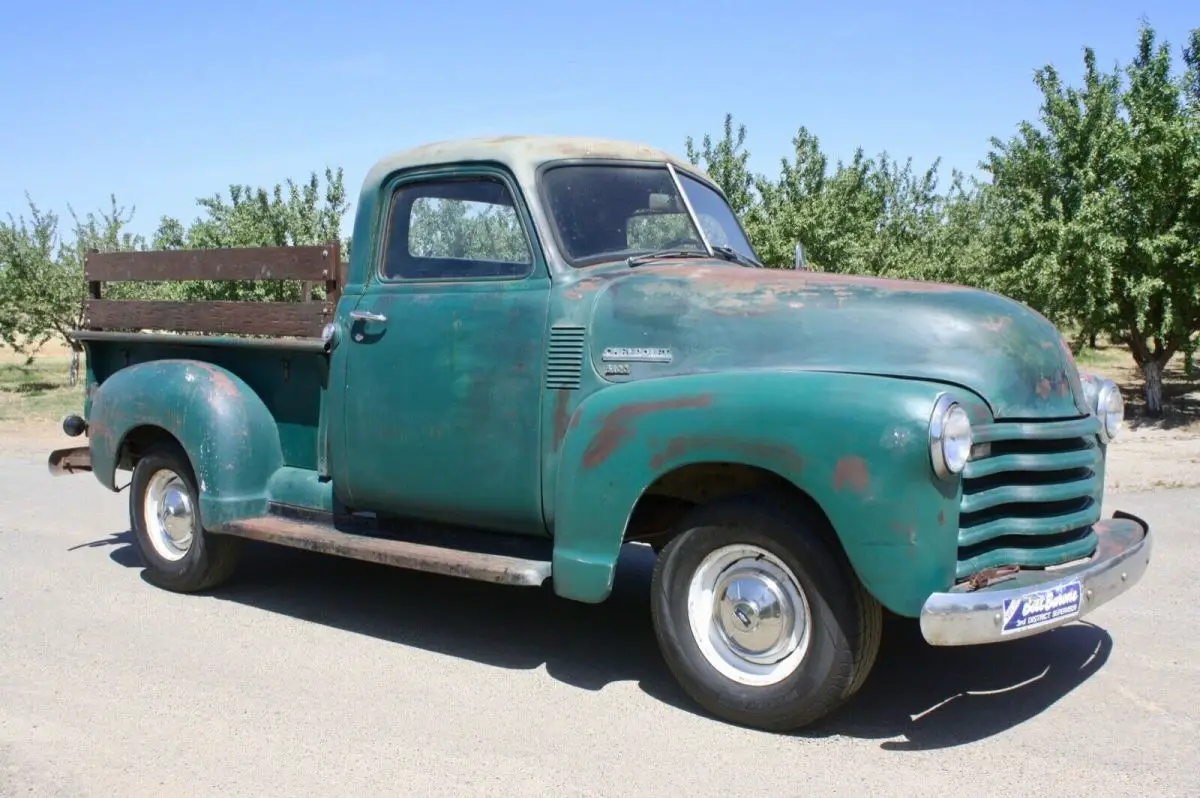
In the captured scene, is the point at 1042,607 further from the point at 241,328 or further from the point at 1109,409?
the point at 241,328

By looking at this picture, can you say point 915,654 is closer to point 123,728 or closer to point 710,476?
point 710,476

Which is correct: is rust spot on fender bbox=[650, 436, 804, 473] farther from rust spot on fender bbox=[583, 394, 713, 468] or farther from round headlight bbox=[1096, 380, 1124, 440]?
round headlight bbox=[1096, 380, 1124, 440]

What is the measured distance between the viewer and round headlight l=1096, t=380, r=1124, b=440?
4521 millimetres

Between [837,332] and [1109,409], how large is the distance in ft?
4.29

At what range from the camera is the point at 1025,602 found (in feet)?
12.0

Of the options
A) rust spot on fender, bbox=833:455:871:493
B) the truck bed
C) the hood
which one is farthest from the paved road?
the hood

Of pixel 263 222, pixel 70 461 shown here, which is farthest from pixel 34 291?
pixel 70 461

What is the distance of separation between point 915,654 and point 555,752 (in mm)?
1832

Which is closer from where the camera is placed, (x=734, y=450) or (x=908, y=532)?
(x=908, y=532)

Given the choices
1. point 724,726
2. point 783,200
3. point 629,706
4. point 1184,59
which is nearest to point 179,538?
point 629,706

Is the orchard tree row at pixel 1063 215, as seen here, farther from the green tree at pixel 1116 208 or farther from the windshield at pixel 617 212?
the windshield at pixel 617 212

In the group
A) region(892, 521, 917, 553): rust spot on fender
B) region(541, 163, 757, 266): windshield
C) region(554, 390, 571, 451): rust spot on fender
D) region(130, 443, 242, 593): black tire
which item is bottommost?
region(130, 443, 242, 593): black tire

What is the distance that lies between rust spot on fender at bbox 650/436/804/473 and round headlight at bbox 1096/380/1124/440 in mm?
1467

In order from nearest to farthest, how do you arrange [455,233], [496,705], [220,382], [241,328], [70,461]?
[496,705] < [455,233] < [220,382] < [241,328] < [70,461]
